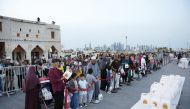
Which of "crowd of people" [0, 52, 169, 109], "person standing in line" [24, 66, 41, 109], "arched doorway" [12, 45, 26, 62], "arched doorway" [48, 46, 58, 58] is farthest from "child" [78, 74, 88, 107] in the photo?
"arched doorway" [48, 46, 58, 58]

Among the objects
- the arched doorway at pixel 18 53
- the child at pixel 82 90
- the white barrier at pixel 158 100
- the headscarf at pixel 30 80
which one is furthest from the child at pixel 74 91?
the arched doorway at pixel 18 53

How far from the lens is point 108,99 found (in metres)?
9.08

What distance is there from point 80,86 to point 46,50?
31430mm

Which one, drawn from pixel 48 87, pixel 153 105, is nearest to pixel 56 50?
pixel 48 87

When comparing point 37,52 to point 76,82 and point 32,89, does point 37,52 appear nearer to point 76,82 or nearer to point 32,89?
point 76,82

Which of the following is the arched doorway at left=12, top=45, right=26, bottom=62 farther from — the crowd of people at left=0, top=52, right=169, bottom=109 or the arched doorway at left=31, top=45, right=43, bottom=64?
the crowd of people at left=0, top=52, right=169, bottom=109

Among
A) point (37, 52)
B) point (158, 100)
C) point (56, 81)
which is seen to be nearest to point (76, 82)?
point (56, 81)

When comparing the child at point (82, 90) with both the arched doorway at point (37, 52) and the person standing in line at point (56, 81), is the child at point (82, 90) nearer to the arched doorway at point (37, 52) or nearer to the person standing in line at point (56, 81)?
the person standing in line at point (56, 81)

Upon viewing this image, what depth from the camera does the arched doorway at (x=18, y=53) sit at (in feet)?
107

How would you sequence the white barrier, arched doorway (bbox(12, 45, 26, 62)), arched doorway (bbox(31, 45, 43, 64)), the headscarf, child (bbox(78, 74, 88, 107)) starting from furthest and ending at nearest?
arched doorway (bbox(31, 45, 43, 64)) < arched doorway (bbox(12, 45, 26, 62)) < child (bbox(78, 74, 88, 107)) < the headscarf < the white barrier

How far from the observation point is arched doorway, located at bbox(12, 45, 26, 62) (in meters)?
32.6

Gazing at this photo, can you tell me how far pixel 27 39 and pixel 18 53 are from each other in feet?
9.10

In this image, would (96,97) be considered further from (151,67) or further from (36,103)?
(151,67)

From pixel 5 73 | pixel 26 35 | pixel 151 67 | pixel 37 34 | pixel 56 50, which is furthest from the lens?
pixel 56 50
